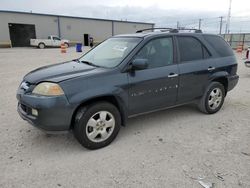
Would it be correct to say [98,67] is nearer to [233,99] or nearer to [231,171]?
[231,171]

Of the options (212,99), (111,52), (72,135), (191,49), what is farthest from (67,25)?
(72,135)

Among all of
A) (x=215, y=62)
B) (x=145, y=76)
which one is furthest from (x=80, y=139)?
(x=215, y=62)

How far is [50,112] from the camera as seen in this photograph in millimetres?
2857

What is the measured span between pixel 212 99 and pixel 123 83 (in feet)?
7.59

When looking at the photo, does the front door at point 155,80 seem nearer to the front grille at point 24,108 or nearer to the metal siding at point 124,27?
the front grille at point 24,108

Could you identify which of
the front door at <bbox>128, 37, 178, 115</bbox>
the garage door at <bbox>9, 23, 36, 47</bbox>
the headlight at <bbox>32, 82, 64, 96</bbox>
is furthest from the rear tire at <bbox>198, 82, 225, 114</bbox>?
the garage door at <bbox>9, 23, 36, 47</bbox>

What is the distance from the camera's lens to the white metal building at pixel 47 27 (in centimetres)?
3042

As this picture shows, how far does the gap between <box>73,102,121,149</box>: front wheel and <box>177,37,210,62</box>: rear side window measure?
5.74 ft

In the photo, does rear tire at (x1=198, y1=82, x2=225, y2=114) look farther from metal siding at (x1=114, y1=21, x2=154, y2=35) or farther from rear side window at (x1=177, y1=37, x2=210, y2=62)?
metal siding at (x1=114, y1=21, x2=154, y2=35)

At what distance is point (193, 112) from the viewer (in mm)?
4836

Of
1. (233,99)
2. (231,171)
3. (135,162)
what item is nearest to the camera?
(231,171)

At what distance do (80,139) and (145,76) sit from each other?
140 cm

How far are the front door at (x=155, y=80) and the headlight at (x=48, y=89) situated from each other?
1.08 m

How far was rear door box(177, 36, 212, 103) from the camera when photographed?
4.03 meters
